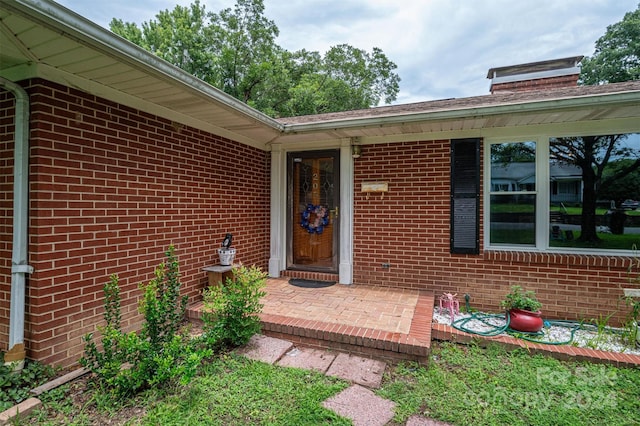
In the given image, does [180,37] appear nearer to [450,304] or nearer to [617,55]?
[450,304]

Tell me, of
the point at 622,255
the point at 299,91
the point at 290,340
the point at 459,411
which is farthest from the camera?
the point at 299,91

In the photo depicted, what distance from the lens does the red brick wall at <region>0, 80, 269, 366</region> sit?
239 centimetres

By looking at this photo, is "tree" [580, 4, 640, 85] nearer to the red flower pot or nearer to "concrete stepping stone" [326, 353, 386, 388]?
the red flower pot

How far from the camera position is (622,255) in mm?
3676

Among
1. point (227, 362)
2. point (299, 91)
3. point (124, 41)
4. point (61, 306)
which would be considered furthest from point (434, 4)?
point (299, 91)

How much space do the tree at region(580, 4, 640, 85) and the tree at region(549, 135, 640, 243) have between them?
1999 centimetres

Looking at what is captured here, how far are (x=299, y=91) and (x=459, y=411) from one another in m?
14.3

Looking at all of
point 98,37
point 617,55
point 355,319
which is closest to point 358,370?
point 355,319

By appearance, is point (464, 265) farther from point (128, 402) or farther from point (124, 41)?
point (124, 41)

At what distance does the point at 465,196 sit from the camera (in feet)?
13.8

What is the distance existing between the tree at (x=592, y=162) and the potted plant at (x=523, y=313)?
4.04ft

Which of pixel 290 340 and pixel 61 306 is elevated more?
pixel 61 306

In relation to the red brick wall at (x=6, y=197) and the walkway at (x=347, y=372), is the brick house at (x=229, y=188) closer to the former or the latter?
the red brick wall at (x=6, y=197)

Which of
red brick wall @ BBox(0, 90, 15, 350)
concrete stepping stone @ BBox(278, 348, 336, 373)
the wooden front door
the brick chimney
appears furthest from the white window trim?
red brick wall @ BBox(0, 90, 15, 350)
